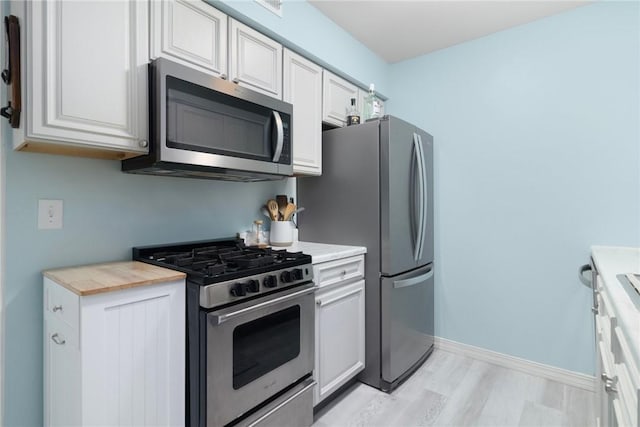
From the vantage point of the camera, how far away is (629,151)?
2062mm

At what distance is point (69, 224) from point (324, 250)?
52.5 inches

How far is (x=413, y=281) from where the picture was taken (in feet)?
7.75

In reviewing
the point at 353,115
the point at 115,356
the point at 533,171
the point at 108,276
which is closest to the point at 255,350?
the point at 115,356

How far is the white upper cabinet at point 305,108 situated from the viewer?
213cm

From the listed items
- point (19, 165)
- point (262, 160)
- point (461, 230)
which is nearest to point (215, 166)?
point (262, 160)

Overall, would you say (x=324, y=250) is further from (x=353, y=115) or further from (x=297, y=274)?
(x=353, y=115)

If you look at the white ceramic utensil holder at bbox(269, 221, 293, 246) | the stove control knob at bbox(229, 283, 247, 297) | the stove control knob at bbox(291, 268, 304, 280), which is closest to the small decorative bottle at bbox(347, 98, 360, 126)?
the white ceramic utensil holder at bbox(269, 221, 293, 246)

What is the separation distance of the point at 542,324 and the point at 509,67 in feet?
6.28

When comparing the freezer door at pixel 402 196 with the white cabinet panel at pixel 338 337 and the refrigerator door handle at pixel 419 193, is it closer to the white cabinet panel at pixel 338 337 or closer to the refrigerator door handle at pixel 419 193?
the refrigerator door handle at pixel 419 193

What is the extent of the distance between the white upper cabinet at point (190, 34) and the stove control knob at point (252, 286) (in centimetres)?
108

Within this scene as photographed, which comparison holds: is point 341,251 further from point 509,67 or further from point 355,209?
point 509,67

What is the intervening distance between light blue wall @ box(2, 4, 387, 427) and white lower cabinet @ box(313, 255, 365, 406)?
753mm

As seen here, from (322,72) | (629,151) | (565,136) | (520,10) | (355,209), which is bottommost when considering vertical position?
(355,209)

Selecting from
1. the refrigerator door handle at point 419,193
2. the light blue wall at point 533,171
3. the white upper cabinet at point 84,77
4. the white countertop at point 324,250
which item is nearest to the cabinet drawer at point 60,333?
the white upper cabinet at point 84,77
